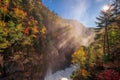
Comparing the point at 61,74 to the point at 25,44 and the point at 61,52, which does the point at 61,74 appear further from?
the point at 25,44

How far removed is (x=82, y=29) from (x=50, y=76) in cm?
7339

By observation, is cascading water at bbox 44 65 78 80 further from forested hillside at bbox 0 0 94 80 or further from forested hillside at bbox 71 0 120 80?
forested hillside at bbox 71 0 120 80

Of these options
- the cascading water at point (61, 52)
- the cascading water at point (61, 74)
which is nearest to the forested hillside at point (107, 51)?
the cascading water at point (61, 52)

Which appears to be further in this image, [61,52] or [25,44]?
[61,52]

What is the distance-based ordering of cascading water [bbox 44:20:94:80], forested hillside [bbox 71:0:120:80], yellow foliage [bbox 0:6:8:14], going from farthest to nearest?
cascading water [bbox 44:20:94:80]
yellow foliage [bbox 0:6:8:14]
forested hillside [bbox 71:0:120:80]

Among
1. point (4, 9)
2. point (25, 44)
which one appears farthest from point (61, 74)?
point (4, 9)

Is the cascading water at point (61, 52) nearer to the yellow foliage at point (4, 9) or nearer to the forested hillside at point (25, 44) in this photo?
the forested hillside at point (25, 44)

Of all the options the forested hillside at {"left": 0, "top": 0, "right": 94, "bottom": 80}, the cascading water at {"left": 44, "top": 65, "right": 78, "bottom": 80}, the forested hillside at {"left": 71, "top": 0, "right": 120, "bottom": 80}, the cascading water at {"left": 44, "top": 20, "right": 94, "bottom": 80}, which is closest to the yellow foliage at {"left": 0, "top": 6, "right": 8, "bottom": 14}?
→ the forested hillside at {"left": 0, "top": 0, "right": 94, "bottom": 80}

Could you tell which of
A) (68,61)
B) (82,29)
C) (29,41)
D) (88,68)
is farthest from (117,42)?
(82,29)

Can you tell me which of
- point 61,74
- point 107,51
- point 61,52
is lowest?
point 61,74

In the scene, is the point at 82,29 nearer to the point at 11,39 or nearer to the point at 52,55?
the point at 52,55

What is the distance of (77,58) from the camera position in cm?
5744

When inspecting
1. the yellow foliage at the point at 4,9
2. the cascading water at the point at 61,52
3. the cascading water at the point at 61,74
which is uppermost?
the yellow foliage at the point at 4,9

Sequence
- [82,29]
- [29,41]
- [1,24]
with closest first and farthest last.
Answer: [1,24], [29,41], [82,29]
